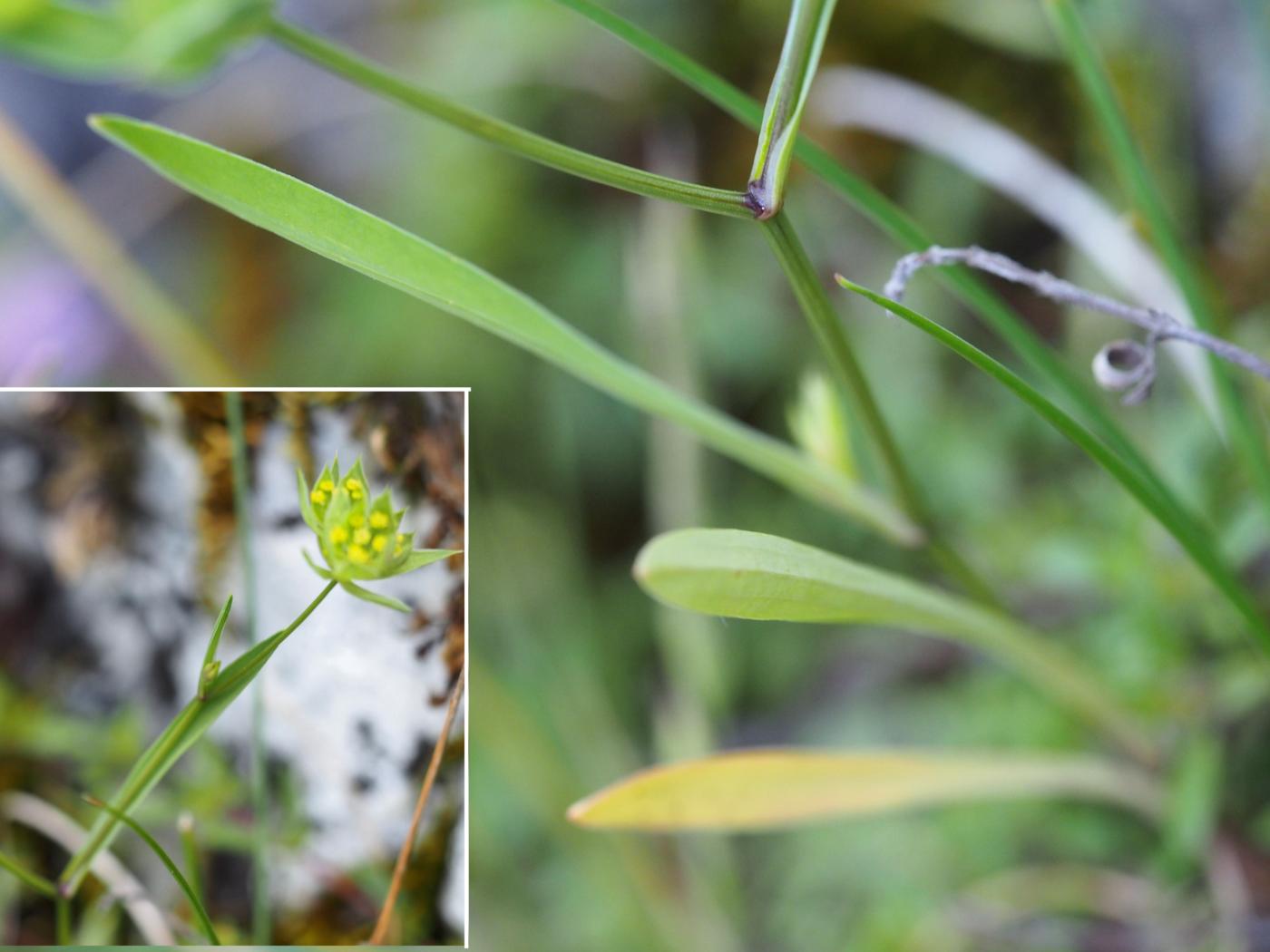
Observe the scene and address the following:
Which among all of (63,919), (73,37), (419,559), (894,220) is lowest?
(63,919)

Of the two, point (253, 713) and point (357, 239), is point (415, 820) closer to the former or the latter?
point (253, 713)

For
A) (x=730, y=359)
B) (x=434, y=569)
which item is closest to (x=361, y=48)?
(x=730, y=359)

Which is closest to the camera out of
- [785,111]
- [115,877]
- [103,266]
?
[785,111]

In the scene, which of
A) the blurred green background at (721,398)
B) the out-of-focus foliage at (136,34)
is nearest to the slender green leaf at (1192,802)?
the blurred green background at (721,398)

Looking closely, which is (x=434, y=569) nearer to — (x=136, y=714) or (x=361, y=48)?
(x=136, y=714)

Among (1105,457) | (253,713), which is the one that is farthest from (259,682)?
(1105,457)

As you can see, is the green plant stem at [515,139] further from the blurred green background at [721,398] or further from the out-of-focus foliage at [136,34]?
the blurred green background at [721,398]

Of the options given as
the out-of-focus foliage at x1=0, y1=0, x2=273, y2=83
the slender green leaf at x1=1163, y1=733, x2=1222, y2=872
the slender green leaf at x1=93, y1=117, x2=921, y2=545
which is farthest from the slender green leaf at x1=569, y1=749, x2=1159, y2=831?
the out-of-focus foliage at x1=0, y1=0, x2=273, y2=83
